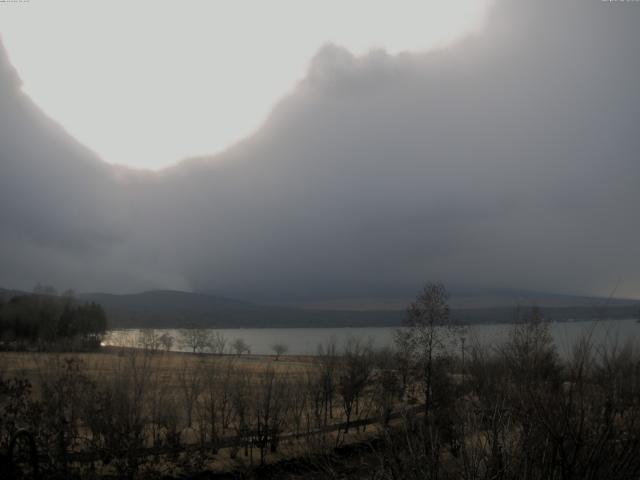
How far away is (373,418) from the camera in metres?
21.3

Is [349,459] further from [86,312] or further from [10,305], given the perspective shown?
[86,312]

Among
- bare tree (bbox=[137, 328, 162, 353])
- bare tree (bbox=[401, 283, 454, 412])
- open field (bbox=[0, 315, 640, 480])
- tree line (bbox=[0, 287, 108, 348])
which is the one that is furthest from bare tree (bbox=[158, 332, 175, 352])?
bare tree (bbox=[401, 283, 454, 412])

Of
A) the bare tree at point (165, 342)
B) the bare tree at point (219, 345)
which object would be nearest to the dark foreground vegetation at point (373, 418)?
the bare tree at point (165, 342)

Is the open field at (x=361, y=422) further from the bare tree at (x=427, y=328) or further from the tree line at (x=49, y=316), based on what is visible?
the tree line at (x=49, y=316)

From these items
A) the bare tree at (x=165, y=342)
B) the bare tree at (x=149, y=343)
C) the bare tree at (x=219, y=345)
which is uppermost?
the bare tree at (x=149, y=343)

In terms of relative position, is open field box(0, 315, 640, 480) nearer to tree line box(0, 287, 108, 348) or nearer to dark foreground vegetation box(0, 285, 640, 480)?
dark foreground vegetation box(0, 285, 640, 480)

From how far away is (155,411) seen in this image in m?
19.4

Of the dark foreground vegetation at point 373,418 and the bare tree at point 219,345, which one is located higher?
the dark foreground vegetation at point 373,418

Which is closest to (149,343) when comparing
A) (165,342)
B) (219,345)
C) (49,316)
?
(165,342)

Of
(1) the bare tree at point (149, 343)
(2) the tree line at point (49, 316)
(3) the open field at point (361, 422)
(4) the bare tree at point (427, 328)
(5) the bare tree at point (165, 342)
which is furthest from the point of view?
(2) the tree line at point (49, 316)

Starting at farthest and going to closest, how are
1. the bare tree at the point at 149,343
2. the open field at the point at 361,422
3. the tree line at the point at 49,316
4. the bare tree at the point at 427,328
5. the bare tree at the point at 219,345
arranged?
the tree line at the point at 49,316
the bare tree at the point at 219,345
the bare tree at the point at 427,328
the bare tree at the point at 149,343
the open field at the point at 361,422

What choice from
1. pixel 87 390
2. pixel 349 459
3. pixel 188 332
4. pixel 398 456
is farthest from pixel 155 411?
pixel 188 332

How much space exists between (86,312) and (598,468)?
320ft

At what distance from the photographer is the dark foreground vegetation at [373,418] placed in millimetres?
6156
